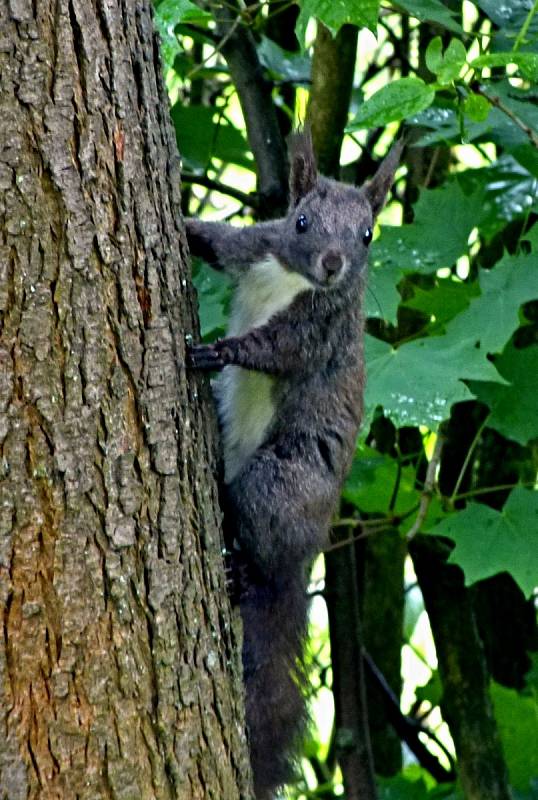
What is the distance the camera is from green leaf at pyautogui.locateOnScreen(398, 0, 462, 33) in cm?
250

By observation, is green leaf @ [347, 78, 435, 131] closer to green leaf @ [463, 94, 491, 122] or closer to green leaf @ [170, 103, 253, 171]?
green leaf @ [463, 94, 491, 122]

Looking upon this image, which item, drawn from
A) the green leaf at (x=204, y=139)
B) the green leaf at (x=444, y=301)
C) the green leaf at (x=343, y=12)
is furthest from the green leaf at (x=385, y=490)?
the green leaf at (x=343, y=12)

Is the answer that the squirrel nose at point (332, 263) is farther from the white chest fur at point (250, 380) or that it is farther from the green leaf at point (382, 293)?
the green leaf at point (382, 293)

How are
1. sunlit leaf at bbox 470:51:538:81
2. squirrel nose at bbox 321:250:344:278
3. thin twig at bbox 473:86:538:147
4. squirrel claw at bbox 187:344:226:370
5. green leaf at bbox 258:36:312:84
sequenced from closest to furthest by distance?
squirrel claw at bbox 187:344:226:370 < sunlit leaf at bbox 470:51:538:81 < thin twig at bbox 473:86:538:147 < squirrel nose at bbox 321:250:344:278 < green leaf at bbox 258:36:312:84

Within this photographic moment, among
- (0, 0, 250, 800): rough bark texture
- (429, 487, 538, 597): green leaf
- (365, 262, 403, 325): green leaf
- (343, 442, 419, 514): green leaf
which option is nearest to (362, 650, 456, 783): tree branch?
(343, 442, 419, 514): green leaf

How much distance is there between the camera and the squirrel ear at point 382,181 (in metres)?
2.90

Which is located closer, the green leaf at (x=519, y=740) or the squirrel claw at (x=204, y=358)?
the squirrel claw at (x=204, y=358)

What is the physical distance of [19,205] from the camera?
5.55 ft

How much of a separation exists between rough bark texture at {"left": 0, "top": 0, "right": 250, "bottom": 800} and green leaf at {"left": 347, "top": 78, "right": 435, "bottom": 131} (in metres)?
0.51

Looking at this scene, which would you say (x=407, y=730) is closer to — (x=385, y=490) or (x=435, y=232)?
(x=385, y=490)

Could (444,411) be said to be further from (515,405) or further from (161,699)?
(161,699)

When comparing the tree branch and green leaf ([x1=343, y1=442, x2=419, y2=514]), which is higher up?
green leaf ([x1=343, y1=442, x2=419, y2=514])

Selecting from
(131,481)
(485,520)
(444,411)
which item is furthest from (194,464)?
(485,520)

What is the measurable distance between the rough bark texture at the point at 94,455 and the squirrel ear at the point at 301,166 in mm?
1039
